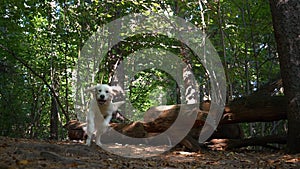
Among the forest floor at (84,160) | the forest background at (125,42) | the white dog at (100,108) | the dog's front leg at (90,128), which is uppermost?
the forest background at (125,42)

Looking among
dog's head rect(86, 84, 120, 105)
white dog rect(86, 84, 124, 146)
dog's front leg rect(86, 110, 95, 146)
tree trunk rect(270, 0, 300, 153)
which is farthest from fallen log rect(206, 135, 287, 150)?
dog's front leg rect(86, 110, 95, 146)

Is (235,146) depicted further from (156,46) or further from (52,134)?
(52,134)

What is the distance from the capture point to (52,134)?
1359 centimetres

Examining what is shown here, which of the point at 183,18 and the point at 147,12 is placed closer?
the point at 147,12

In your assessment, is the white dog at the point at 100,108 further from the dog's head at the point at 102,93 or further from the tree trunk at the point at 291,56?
the tree trunk at the point at 291,56

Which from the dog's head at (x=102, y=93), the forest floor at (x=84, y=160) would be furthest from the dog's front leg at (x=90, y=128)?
the forest floor at (x=84, y=160)

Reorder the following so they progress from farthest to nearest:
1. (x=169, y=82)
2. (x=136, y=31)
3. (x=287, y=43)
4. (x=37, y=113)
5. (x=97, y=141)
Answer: (x=37, y=113) → (x=169, y=82) → (x=136, y=31) → (x=97, y=141) → (x=287, y=43)

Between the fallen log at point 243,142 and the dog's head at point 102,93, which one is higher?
the dog's head at point 102,93

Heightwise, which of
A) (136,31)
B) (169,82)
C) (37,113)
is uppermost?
(136,31)

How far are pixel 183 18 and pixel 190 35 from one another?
2.29 ft

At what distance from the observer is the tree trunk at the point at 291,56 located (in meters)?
6.00

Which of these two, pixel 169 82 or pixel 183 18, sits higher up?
pixel 183 18

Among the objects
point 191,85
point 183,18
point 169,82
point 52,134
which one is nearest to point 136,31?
point 183,18

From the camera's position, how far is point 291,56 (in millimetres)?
6074
